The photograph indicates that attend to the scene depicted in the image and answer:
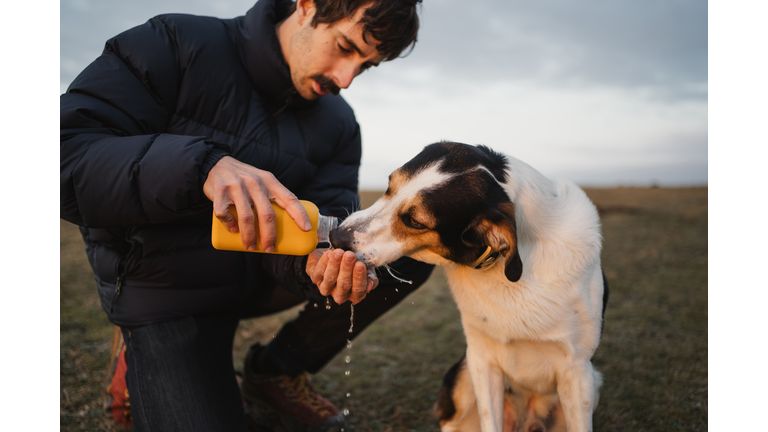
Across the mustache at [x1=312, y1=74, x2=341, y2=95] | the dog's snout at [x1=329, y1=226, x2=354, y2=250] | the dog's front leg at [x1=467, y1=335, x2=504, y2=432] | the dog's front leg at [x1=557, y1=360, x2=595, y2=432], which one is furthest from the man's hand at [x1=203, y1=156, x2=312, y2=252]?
the dog's front leg at [x1=557, y1=360, x2=595, y2=432]

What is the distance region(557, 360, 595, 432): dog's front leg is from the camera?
1882mm

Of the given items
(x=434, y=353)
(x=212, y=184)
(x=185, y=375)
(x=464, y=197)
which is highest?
(x=212, y=184)

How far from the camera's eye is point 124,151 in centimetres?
149

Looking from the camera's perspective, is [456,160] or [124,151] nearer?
[124,151]

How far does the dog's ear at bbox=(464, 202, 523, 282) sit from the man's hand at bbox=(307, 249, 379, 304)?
48 centimetres

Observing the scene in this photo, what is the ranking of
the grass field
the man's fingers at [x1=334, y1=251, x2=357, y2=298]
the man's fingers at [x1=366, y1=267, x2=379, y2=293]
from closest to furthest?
the man's fingers at [x1=334, y1=251, x2=357, y2=298], the man's fingers at [x1=366, y1=267, x2=379, y2=293], the grass field

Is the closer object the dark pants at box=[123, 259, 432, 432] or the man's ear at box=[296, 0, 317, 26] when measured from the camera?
the dark pants at box=[123, 259, 432, 432]

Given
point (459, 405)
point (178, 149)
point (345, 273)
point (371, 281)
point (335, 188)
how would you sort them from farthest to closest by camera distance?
1. point (335, 188)
2. point (459, 405)
3. point (371, 281)
4. point (345, 273)
5. point (178, 149)

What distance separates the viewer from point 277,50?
2.21 meters

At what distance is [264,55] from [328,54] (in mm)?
316

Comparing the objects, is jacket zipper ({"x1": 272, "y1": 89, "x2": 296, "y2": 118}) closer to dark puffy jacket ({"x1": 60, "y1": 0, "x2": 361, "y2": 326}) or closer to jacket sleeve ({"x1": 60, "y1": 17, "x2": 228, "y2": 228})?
dark puffy jacket ({"x1": 60, "y1": 0, "x2": 361, "y2": 326})

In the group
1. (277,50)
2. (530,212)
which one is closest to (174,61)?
(277,50)

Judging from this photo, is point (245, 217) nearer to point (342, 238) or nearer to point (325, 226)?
point (342, 238)

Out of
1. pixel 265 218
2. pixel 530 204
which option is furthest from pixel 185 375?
pixel 530 204
